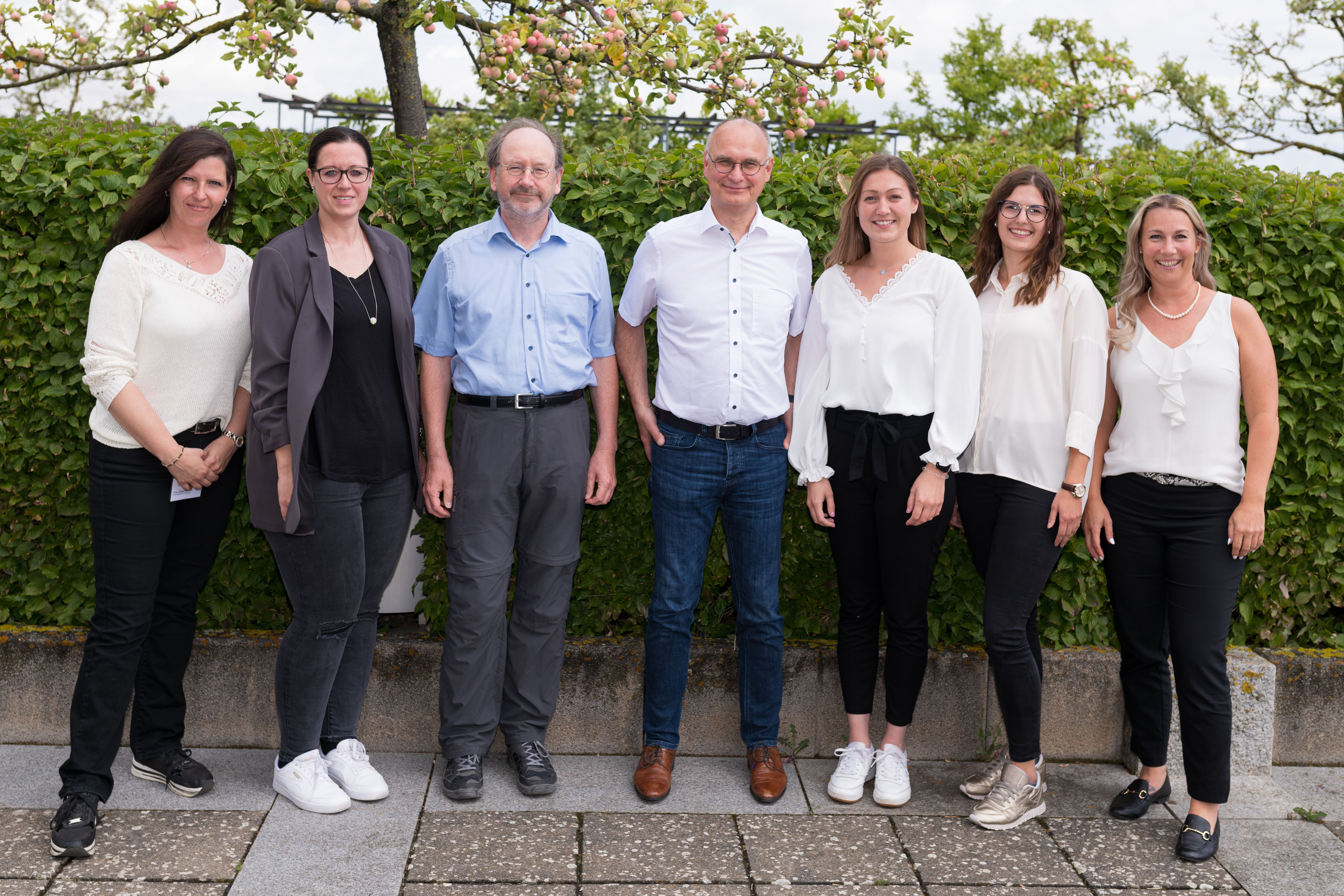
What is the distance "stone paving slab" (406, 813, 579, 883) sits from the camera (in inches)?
136

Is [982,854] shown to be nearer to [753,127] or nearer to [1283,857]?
[1283,857]

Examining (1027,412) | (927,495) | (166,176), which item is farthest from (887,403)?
(166,176)

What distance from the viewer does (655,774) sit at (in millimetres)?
4082

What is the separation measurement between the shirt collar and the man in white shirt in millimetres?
309

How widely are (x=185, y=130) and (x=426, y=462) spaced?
56.2 inches

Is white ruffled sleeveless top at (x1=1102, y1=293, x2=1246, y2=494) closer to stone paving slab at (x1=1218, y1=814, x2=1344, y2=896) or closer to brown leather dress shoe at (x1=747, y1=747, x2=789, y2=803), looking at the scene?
stone paving slab at (x1=1218, y1=814, x2=1344, y2=896)

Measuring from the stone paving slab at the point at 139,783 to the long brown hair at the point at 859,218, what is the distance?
9.37 feet

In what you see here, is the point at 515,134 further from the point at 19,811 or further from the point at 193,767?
the point at 19,811

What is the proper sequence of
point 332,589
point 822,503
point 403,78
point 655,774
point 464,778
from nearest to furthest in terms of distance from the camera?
point 332,589 → point 822,503 → point 464,778 → point 655,774 → point 403,78

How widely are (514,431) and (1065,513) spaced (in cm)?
192

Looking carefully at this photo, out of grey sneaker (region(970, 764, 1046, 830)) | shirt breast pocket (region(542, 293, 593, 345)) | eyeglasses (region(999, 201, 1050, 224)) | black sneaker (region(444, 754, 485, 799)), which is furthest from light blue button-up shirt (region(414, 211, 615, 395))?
grey sneaker (region(970, 764, 1046, 830))

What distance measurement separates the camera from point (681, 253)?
3.90m

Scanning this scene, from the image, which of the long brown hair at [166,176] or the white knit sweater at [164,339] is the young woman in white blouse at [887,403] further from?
the long brown hair at [166,176]

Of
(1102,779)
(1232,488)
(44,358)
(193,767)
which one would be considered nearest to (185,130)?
(44,358)
